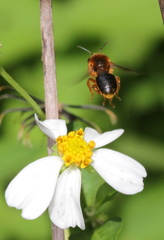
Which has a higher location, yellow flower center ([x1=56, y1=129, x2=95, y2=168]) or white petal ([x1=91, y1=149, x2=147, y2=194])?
yellow flower center ([x1=56, y1=129, x2=95, y2=168])

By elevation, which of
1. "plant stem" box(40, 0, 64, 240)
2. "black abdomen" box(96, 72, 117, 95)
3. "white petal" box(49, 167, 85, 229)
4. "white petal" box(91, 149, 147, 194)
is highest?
"plant stem" box(40, 0, 64, 240)

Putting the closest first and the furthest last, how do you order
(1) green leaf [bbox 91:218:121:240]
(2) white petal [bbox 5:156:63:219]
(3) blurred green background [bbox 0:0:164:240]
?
(2) white petal [bbox 5:156:63:219] → (1) green leaf [bbox 91:218:121:240] → (3) blurred green background [bbox 0:0:164:240]

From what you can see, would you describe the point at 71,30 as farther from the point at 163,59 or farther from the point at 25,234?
the point at 25,234

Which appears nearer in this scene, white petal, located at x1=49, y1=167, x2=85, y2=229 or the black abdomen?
white petal, located at x1=49, y1=167, x2=85, y2=229

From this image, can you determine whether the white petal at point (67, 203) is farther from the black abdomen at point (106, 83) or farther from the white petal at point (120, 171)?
the black abdomen at point (106, 83)

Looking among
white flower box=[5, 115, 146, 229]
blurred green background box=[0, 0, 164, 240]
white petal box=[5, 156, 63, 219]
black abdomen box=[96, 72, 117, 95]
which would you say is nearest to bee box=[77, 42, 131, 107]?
black abdomen box=[96, 72, 117, 95]

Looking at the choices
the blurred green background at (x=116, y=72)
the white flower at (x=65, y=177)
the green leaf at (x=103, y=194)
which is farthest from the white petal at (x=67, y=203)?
the blurred green background at (x=116, y=72)

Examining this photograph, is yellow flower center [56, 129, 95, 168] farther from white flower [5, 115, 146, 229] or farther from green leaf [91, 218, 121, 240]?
green leaf [91, 218, 121, 240]
